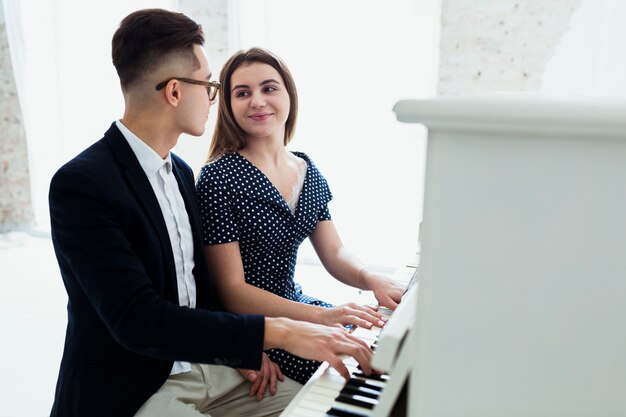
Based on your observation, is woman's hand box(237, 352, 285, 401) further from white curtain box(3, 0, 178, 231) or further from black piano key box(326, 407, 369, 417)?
white curtain box(3, 0, 178, 231)

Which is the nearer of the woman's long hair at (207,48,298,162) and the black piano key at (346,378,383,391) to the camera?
the black piano key at (346,378,383,391)

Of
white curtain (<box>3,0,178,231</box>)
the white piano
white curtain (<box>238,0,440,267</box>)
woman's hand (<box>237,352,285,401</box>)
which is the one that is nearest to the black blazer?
woman's hand (<box>237,352,285,401</box>)

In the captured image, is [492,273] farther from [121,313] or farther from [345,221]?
[345,221]

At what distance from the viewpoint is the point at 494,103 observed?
0.59 m

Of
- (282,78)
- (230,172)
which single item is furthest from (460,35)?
(230,172)

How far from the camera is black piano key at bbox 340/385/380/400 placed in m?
1.07

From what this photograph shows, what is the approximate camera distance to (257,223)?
1688 millimetres

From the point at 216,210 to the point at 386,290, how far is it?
1.98 feet

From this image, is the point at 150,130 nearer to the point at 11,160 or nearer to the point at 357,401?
the point at 357,401

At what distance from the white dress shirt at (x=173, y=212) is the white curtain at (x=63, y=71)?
388 centimetres

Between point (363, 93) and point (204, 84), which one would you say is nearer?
point (204, 84)

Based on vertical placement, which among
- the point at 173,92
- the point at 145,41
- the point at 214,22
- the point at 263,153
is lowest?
the point at 263,153

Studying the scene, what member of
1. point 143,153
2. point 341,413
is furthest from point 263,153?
point 341,413

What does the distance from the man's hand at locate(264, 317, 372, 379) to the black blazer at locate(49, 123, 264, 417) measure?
4 centimetres
